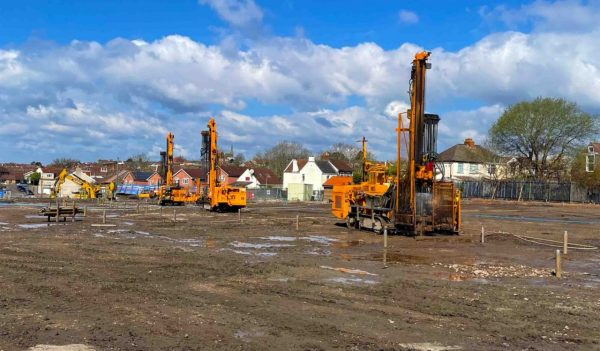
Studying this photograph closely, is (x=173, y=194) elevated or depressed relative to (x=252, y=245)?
elevated

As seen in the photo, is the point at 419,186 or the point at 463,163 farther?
the point at 463,163

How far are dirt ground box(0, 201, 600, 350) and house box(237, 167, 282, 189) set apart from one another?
Answer: 84.0 meters

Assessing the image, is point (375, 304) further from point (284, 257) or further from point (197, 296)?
point (284, 257)

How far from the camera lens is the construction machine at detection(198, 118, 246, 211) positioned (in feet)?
141

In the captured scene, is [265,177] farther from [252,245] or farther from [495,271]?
[495,271]

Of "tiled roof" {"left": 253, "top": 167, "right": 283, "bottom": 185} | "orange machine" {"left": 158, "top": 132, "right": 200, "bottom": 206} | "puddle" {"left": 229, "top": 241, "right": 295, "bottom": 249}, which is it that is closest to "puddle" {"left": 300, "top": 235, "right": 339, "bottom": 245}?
"puddle" {"left": 229, "top": 241, "right": 295, "bottom": 249}

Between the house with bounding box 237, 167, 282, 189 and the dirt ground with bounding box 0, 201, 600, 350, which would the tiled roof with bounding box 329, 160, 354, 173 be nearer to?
the house with bounding box 237, 167, 282, 189

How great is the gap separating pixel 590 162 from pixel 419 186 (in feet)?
167

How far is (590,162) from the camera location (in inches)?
2591

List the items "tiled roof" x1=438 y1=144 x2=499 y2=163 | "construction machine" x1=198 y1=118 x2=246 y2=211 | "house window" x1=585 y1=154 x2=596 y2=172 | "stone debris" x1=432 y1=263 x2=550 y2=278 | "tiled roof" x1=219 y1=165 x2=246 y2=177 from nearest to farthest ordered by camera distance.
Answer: "stone debris" x1=432 y1=263 x2=550 y2=278 < "construction machine" x1=198 y1=118 x2=246 y2=211 < "house window" x1=585 y1=154 x2=596 y2=172 < "tiled roof" x1=438 y1=144 x2=499 y2=163 < "tiled roof" x1=219 y1=165 x2=246 y2=177

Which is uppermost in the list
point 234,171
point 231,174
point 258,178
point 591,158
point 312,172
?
point 591,158

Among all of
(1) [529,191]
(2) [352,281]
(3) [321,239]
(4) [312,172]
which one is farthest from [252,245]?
(4) [312,172]

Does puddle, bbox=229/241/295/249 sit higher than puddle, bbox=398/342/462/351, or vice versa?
puddle, bbox=398/342/462/351

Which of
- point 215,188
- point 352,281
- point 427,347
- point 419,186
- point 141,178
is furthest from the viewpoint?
point 141,178
